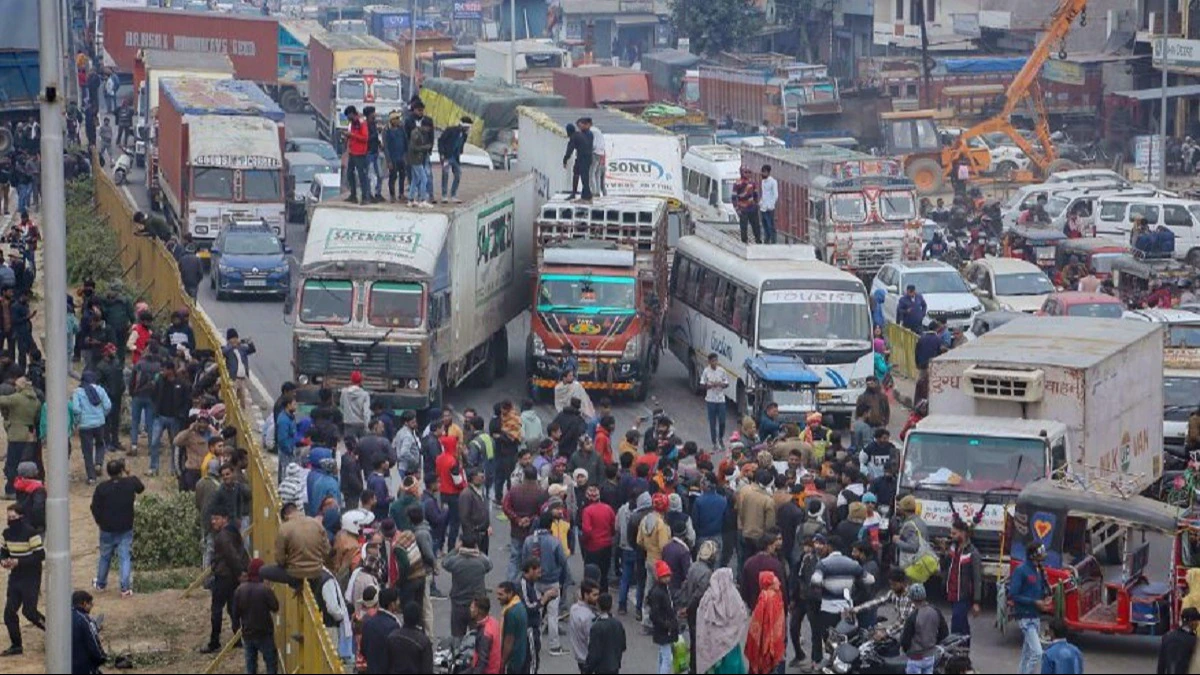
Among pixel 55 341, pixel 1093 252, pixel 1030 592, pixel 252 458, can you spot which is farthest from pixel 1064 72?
pixel 55 341

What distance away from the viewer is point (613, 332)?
36219 mm

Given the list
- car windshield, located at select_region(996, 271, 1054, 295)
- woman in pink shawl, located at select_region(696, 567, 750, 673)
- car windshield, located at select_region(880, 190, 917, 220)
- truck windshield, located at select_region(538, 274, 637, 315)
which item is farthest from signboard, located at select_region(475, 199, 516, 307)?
woman in pink shawl, located at select_region(696, 567, 750, 673)

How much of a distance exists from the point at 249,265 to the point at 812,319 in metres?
14.2

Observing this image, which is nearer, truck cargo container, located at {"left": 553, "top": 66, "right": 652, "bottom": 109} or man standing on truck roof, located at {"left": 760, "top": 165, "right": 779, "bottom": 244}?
man standing on truck roof, located at {"left": 760, "top": 165, "right": 779, "bottom": 244}

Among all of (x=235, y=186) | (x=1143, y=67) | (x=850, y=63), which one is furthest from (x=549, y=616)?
(x=850, y=63)

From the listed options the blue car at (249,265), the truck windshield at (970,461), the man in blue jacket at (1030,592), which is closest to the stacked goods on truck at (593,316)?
the blue car at (249,265)

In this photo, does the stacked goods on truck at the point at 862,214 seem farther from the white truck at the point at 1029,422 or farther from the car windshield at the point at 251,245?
the white truck at the point at 1029,422

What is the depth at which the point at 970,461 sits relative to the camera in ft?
81.6

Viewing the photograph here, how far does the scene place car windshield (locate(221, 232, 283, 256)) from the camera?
4566cm

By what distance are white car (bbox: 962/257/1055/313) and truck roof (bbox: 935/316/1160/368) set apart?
12096mm

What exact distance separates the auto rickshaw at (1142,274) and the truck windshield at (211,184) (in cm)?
1770

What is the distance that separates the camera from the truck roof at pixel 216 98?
52.3 m

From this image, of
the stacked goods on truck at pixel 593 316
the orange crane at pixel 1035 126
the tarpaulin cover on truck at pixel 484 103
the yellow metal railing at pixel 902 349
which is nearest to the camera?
the stacked goods on truck at pixel 593 316

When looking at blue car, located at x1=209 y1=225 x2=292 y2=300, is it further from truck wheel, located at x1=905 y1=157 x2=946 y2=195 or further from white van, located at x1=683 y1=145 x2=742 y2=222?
truck wheel, located at x1=905 y1=157 x2=946 y2=195
